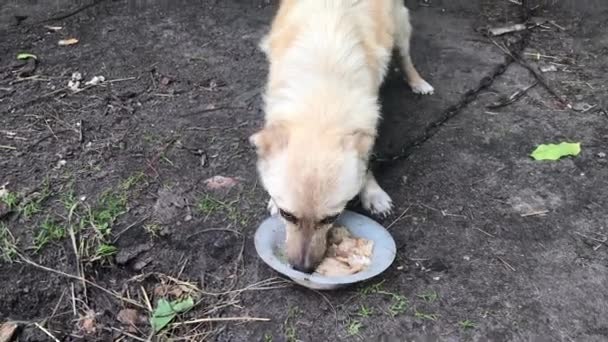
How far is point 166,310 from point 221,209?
84cm

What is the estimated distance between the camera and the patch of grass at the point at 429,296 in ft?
10.7

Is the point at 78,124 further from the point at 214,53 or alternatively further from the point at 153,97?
the point at 214,53

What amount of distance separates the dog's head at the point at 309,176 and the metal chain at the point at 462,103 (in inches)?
29.9

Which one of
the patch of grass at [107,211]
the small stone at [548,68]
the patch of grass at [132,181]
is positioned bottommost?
the small stone at [548,68]

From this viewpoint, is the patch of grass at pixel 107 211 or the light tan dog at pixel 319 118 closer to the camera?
the light tan dog at pixel 319 118

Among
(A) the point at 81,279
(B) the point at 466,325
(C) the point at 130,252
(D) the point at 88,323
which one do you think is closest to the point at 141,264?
(C) the point at 130,252

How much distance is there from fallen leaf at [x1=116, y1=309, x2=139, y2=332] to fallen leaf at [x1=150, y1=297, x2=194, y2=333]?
10 cm

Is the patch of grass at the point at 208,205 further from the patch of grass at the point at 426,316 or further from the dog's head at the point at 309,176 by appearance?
the patch of grass at the point at 426,316

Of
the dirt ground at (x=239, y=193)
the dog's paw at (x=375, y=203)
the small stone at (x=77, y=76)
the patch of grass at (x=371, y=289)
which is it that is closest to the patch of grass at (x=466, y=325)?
the dirt ground at (x=239, y=193)

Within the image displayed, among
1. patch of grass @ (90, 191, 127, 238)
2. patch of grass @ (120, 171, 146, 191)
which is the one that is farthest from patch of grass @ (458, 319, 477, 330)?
patch of grass @ (120, 171, 146, 191)

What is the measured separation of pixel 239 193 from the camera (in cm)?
398

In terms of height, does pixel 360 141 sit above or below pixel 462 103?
above

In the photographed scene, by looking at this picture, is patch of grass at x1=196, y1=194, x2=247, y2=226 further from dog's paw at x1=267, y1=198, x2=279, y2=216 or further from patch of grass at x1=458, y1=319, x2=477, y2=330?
patch of grass at x1=458, y1=319, x2=477, y2=330

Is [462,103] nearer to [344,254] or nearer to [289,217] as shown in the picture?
[344,254]
